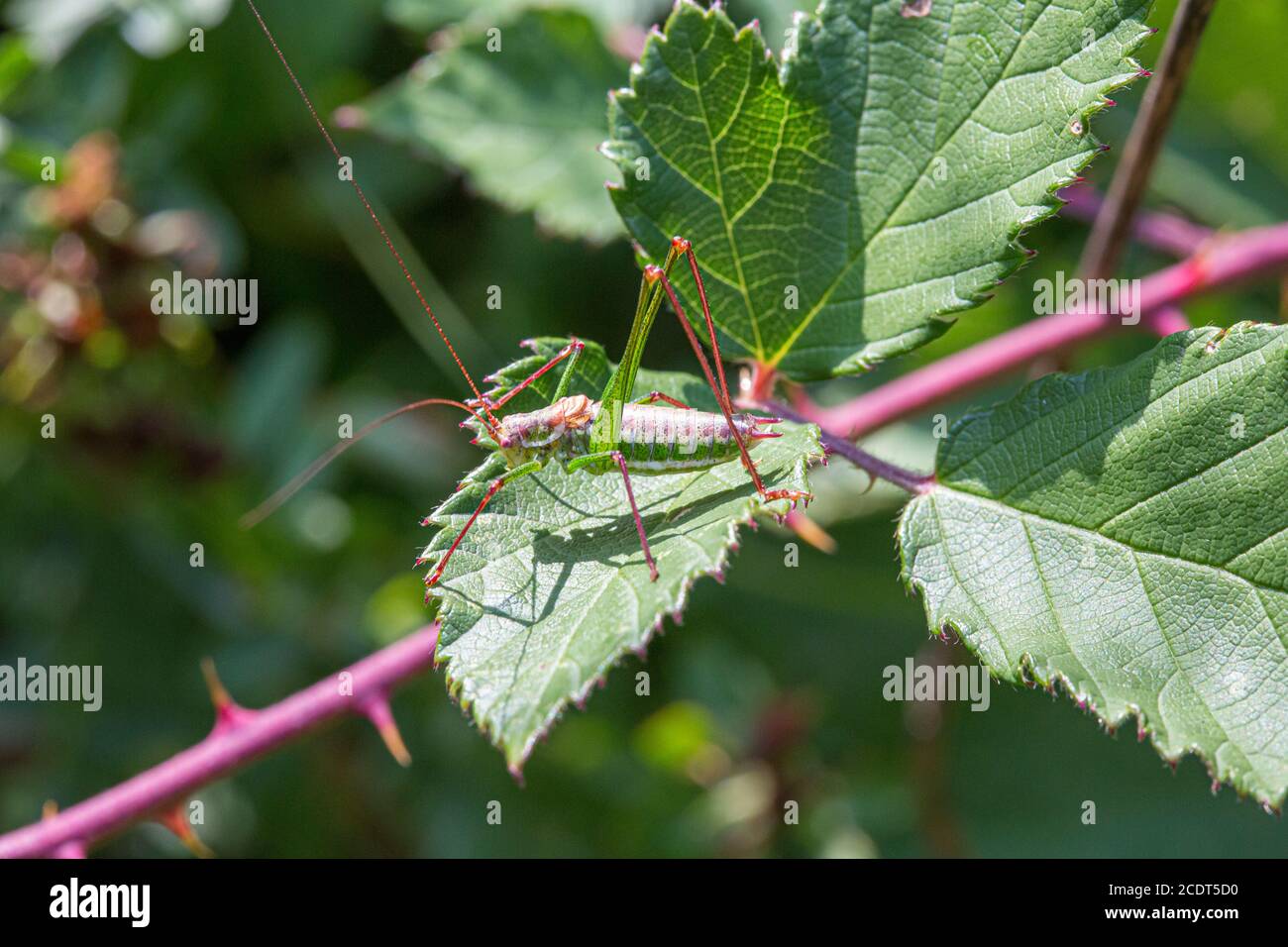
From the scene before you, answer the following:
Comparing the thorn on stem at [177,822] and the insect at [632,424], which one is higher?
the insect at [632,424]

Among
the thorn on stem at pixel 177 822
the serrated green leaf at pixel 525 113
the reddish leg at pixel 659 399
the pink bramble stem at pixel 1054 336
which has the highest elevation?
the serrated green leaf at pixel 525 113

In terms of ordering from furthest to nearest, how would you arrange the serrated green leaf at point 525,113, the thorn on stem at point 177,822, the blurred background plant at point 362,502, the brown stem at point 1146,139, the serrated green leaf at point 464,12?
the blurred background plant at point 362,502 < the serrated green leaf at point 464,12 < the serrated green leaf at point 525,113 < the thorn on stem at point 177,822 < the brown stem at point 1146,139

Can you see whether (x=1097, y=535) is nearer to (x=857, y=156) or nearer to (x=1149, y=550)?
(x=1149, y=550)

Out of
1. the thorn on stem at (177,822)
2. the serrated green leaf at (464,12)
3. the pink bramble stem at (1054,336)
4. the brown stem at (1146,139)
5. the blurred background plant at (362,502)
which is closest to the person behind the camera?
the brown stem at (1146,139)

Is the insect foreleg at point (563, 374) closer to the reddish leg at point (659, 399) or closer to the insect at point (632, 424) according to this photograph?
the insect at point (632, 424)

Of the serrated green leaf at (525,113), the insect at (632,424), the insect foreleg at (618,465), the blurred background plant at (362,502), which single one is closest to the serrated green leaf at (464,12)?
the blurred background plant at (362,502)

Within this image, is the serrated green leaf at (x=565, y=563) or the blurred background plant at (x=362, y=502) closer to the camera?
the serrated green leaf at (x=565, y=563)
